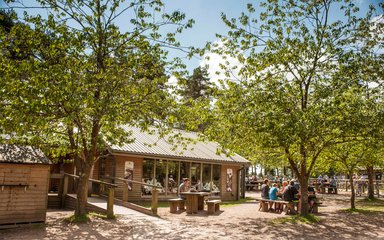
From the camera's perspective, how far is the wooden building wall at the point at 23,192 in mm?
10039

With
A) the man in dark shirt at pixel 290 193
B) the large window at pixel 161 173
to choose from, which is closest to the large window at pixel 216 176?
the large window at pixel 161 173

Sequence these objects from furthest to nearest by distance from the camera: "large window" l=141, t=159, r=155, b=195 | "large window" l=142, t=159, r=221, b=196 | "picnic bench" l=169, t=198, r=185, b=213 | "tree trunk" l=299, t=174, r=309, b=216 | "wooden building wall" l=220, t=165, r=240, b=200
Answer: "wooden building wall" l=220, t=165, r=240, b=200, "large window" l=142, t=159, r=221, b=196, "large window" l=141, t=159, r=155, b=195, "picnic bench" l=169, t=198, r=185, b=213, "tree trunk" l=299, t=174, r=309, b=216

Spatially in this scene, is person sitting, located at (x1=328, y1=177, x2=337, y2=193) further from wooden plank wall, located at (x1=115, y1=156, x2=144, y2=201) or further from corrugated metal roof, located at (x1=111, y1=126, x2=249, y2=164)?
wooden plank wall, located at (x1=115, y1=156, x2=144, y2=201)

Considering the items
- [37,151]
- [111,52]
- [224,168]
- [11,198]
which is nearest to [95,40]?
[111,52]

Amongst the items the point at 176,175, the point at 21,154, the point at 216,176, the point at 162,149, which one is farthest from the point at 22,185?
the point at 216,176

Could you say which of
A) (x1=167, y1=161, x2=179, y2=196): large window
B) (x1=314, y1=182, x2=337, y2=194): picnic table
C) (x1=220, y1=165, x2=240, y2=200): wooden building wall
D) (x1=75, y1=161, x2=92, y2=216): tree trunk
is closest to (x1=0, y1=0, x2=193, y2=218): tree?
(x1=75, y1=161, x2=92, y2=216): tree trunk

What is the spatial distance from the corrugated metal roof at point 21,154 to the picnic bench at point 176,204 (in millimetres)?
5972

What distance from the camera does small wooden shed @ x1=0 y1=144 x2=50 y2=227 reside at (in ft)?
33.0

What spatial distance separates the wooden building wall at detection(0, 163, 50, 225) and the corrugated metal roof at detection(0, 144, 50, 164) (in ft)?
0.50

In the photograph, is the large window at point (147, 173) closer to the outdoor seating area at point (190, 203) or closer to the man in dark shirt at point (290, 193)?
the outdoor seating area at point (190, 203)

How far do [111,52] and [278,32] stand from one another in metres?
6.78

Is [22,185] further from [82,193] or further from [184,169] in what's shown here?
[184,169]

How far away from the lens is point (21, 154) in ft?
35.4

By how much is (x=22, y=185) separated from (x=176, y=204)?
266 inches
